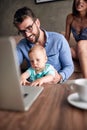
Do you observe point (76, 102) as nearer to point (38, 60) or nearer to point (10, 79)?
point (10, 79)

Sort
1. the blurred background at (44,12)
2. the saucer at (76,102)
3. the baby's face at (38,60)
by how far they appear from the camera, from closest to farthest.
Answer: the saucer at (76,102) → the baby's face at (38,60) → the blurred background at (44,12)

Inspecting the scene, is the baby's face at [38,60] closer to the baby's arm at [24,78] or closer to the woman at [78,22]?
the baby's arm at [24,78]

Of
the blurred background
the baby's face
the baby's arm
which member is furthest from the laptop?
the blurred background

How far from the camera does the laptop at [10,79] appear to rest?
0.50 meters

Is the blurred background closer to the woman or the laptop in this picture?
the woman

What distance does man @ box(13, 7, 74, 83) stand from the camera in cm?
150

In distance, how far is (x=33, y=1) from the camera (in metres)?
3.55

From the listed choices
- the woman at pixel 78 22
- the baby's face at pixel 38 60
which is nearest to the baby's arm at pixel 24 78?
the baby's face at pixel 38 60

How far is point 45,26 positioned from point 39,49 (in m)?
2.33

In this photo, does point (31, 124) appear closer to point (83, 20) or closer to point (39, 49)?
point (39, 49)

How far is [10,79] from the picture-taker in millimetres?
554

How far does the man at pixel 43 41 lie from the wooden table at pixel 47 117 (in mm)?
764

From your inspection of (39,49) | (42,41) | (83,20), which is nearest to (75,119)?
(39,49)

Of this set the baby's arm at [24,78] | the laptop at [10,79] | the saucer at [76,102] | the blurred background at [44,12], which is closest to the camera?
the laptop at [10,79]
